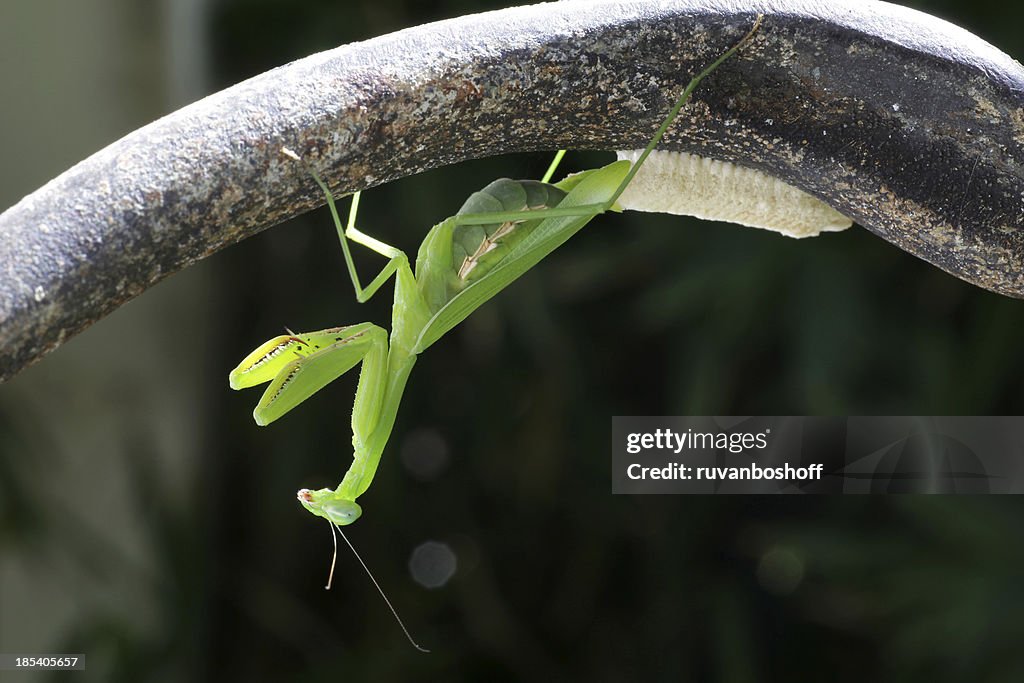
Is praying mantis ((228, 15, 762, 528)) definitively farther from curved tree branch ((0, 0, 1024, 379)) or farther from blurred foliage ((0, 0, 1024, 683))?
blurred foliage ((0, 0, 1024, 683))

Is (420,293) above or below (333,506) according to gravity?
above

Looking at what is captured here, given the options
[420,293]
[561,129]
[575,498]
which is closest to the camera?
[561,129]

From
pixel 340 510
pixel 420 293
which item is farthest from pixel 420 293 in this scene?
pixel 340 510

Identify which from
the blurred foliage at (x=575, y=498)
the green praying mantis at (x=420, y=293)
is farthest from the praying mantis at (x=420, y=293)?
the blurred foliage at (x=575, y=498)

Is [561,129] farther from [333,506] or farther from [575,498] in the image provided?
[575,498]

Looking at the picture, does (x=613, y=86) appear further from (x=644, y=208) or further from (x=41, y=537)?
(x=41, y=537)

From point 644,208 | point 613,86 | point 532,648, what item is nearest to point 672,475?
point 644,208

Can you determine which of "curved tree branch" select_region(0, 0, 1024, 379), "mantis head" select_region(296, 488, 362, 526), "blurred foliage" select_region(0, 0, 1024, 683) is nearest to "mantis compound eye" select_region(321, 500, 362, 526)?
"mantis head" select_region(296, 488, 362, 526)

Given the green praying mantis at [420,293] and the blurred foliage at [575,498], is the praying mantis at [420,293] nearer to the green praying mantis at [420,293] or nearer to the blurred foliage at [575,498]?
the green praying mantis at [420,293]
